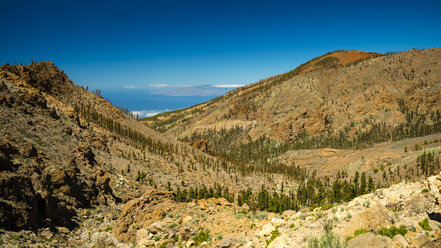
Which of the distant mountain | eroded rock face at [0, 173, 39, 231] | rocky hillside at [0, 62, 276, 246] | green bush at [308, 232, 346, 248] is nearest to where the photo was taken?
green bush at [308, 232, 346, 248]

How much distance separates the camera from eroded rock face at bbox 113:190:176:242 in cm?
2420

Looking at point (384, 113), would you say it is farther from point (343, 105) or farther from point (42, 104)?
point (42, 104)

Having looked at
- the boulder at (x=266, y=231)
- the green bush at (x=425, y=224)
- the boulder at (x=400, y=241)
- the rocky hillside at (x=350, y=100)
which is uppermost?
the rocky hillside at (x=350, y=100)

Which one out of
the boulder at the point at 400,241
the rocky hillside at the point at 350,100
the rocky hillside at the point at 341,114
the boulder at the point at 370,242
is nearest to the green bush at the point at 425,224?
the boulder at the point at 400,241

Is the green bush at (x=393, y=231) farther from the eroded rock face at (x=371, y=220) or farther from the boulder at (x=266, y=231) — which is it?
the boulder at (x=266, y=231)

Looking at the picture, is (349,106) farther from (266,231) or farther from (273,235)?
(273,235)

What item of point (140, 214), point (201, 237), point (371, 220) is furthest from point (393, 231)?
point (140, 214)

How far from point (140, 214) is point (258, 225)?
1468 centimetres

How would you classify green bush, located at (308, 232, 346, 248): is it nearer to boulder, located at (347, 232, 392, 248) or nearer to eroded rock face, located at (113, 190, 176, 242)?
boulder, located at (347, 232, 392, 248)

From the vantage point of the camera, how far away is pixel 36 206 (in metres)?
23.2

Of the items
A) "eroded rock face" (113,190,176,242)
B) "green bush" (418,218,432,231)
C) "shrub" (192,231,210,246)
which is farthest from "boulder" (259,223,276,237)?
"eroded rock face" (113,190,176,242)

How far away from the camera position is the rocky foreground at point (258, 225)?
11586mm

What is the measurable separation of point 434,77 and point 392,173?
123663mm

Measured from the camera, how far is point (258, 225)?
1873cm
